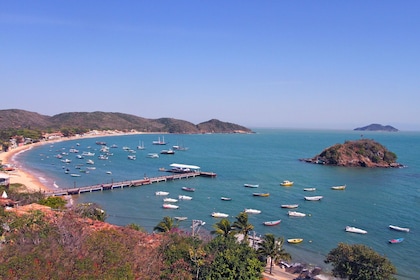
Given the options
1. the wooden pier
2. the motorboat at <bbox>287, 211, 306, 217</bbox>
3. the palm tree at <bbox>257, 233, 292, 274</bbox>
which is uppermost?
the palm tree at <bbox>257, 233, 292, 274</bbox>

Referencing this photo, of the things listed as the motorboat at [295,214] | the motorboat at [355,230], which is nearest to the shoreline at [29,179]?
the motorboat at [355,230]

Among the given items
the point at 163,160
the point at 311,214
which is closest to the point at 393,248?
the point at 311,214

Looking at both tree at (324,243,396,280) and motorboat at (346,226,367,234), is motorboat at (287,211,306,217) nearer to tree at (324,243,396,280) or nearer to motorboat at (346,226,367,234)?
motorboat at (346,226,367,234)

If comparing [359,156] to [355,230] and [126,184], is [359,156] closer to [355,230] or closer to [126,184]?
[355,230]

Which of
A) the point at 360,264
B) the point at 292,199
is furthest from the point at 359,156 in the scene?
the point at 360,264

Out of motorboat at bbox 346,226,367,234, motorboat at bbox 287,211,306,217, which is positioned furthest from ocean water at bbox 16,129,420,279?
motorboat at bbox 287,211,306,217

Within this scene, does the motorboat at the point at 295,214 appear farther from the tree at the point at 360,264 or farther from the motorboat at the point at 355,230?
the tree at the point at 360,264
